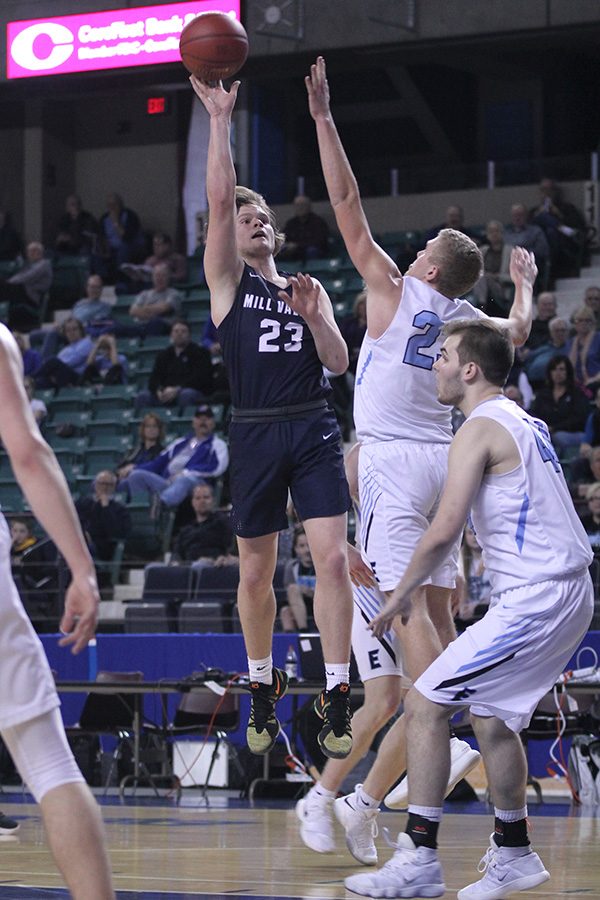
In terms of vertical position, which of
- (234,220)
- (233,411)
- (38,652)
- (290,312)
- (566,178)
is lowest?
(38,652)

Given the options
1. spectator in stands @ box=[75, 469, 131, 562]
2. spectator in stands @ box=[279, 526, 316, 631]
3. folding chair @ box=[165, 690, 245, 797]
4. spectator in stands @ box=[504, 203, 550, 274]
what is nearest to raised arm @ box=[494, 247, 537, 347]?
spectator in stands @ box=[279, 526, 316, 631]

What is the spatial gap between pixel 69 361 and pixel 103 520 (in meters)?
4.68

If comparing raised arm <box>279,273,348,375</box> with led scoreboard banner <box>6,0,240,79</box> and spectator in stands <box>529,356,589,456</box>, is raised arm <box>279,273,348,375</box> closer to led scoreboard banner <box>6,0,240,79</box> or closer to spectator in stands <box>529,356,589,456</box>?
spectator in stands <box>529,356,589,456</box>

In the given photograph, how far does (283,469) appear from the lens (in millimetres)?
6230

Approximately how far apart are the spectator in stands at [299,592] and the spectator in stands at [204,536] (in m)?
1.34

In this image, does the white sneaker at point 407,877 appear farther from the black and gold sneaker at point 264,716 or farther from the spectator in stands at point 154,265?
the spectator in stands at point 154,265

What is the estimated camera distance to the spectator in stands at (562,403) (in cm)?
1438

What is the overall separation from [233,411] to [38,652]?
9.79 ft

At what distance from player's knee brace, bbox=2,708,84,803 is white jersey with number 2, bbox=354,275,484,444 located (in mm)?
2974

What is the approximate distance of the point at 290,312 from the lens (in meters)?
6.30

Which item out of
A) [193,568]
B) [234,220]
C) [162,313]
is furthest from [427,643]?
[162,313]

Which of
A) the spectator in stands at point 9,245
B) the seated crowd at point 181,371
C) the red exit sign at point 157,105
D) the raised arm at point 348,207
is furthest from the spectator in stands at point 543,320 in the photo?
the raised arm at point 348,207

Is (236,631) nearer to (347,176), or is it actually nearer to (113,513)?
(113,513)

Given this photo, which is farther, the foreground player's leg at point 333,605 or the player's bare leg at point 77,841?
the foreground player's leg at point 333,605
